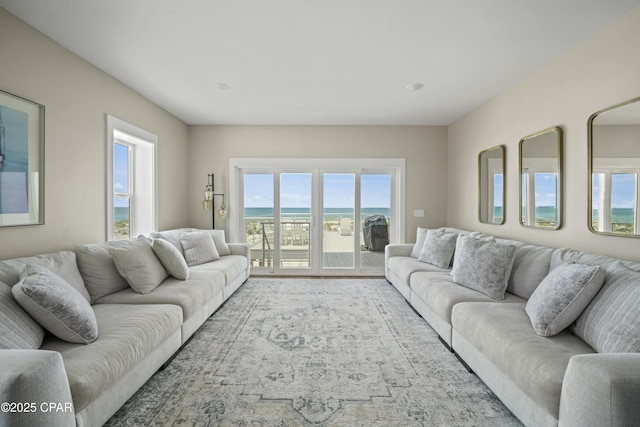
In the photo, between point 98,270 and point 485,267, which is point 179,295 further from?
point 485,267

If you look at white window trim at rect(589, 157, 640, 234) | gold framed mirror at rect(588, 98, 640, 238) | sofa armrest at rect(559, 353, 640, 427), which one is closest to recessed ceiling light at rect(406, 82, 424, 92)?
gold framed mirror at rect(588, 98, 640, 238)

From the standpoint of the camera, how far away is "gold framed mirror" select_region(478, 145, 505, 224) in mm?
3525

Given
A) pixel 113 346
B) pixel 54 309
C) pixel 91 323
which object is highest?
pixel 54 309

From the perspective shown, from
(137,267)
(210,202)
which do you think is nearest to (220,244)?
(210,202)

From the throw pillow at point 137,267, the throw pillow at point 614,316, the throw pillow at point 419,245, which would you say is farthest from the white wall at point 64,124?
the throw pillow at point 419,245

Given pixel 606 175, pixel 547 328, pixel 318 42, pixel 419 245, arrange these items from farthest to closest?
pixel 419 245, pixel 318 42, pixel 606 175, pixel 547 328

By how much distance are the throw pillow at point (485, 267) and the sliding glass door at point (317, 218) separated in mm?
2201

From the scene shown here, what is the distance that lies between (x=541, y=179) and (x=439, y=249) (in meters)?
1.33

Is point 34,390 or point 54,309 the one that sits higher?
point 54,309

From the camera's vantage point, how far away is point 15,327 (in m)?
1.48

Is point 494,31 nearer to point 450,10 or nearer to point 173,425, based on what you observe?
point 450,10

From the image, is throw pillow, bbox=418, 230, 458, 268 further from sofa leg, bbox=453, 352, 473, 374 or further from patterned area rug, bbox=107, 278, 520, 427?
sofa leg, bbox=453, 352, 473, 374

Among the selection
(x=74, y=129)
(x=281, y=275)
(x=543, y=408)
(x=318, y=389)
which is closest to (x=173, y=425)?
(x=318, y=389)

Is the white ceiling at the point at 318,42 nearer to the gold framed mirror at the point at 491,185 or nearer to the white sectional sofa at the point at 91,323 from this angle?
the gold framed mirror at the point at 491,185
